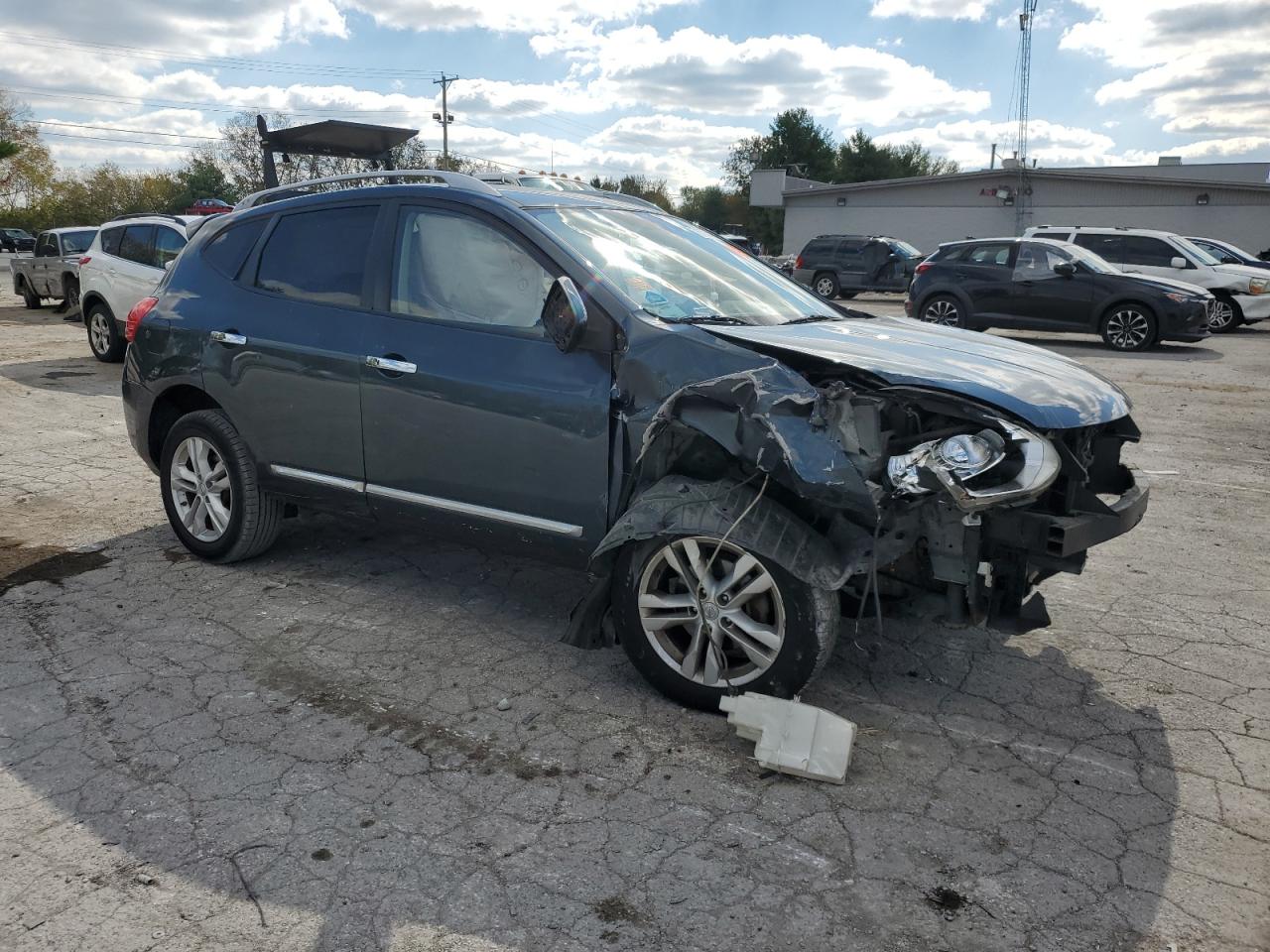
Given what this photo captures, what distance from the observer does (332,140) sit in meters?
10.7

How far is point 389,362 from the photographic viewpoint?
14.1ft

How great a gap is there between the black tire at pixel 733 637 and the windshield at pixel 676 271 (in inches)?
37.3

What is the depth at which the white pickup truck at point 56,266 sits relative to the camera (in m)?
18.1

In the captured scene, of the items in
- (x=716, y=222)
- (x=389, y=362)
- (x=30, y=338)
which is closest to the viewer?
(x=389, y=362)

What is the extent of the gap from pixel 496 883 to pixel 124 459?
6.10 m

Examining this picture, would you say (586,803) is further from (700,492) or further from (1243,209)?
(1243,209)

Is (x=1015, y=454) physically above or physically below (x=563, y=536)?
above

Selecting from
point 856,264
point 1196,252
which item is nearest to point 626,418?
point 1196,252

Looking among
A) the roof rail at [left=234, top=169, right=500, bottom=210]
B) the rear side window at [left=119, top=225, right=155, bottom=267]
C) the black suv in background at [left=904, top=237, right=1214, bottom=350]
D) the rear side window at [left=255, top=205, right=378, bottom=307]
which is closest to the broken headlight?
the roof rail at [left=234, top=169, right=500, bottom=210]

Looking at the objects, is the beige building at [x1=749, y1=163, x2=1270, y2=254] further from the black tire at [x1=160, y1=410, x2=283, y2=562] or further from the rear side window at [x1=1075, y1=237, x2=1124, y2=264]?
the black tire at [x1=160, y1=410, x2=283, y2=562]

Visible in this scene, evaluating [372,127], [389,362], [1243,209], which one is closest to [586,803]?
[389,362]

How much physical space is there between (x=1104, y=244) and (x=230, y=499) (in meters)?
16.7

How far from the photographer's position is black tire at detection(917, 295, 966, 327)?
16125 mm

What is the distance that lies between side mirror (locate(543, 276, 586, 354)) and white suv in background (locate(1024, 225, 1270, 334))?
625 inches
